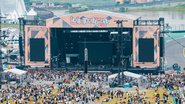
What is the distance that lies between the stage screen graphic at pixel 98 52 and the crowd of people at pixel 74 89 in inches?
177

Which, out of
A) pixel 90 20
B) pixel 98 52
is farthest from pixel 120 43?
pixel 98 52

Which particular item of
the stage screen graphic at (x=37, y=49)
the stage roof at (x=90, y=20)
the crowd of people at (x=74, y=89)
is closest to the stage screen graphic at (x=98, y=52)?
the stage roof at (x=90, y=20)

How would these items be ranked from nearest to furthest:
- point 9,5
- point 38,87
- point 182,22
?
point 38,87 < point 182,22 < point 9,5

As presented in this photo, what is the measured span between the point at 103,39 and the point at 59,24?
17.3ft

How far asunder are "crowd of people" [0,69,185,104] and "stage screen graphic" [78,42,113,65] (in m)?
4.50

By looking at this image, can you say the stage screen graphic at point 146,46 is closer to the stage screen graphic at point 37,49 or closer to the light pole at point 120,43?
the light pole at point 120,43

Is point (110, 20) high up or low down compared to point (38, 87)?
up

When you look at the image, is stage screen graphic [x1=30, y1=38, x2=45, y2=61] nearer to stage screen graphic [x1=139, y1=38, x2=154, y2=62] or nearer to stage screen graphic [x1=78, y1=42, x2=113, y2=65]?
stage screen graphic [x1=78, y1=42, x2=113, y2=65]

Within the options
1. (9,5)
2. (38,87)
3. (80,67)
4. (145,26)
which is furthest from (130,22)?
(9,5)

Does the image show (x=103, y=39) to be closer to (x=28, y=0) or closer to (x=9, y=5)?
(x=9, y=5)

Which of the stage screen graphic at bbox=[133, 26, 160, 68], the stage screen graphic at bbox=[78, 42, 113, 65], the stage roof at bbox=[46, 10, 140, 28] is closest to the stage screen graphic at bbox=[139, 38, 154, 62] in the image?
the stage screen graphic at bbox=[133, 26, 160, 68]

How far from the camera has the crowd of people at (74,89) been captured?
63844 mm

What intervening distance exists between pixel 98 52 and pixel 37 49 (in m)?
7.08

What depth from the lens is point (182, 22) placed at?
148625mm
